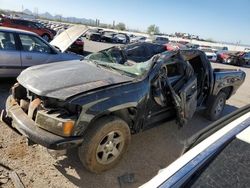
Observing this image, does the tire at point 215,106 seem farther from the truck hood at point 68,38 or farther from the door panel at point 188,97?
the truck hood at point 68,38

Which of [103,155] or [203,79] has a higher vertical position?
[203,79]

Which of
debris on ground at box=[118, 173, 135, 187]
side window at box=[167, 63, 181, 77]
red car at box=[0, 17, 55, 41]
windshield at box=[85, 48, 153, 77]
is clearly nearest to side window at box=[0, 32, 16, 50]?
→ windshield at box=[85, 48, 153, 77]

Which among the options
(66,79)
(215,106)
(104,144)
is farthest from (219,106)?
(66,79)

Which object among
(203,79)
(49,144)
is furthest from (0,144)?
(203,79)

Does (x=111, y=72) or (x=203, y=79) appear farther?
(x=203, y=79)

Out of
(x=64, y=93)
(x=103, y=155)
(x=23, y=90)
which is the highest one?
(x=64, y=93)

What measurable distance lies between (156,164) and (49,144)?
172 centimetres

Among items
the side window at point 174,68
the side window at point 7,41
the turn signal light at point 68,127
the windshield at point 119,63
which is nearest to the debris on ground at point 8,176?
the turn signal light at point 68,127

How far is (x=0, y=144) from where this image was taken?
3.87 m

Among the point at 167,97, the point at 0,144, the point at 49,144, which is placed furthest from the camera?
the point at 167,97

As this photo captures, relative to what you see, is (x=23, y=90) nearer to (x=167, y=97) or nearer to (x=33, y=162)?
(x=33, y=162)

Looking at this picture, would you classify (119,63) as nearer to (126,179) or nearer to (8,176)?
(126,179)

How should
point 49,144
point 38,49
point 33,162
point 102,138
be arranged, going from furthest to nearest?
point 38,49, point 33,162, point 102,138, point 49,144

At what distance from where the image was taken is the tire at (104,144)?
125 inches
